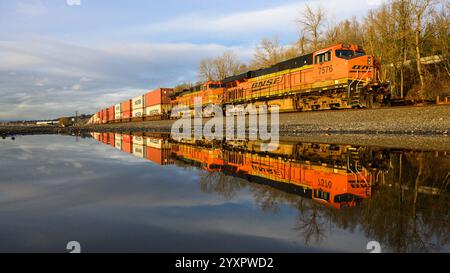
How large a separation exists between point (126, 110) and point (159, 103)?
661 inches

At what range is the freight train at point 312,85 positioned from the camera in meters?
19.8

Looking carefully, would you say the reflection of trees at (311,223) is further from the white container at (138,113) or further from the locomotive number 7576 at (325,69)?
the white container at (138,113)

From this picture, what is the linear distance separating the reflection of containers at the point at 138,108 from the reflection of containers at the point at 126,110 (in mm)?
1692

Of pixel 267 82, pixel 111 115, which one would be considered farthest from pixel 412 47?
pixel 111 115

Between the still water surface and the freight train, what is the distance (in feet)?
37.5

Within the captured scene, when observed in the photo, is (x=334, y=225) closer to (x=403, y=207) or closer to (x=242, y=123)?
(x=403, y=207)

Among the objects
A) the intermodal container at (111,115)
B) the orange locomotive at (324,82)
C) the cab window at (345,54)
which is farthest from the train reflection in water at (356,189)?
the intermodal container at (111,115)

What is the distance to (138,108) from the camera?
5569cm

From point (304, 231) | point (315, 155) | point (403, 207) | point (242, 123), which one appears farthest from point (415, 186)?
point (242, 123)

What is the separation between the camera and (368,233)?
3.76 m

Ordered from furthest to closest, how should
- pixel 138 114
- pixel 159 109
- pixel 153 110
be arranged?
1. pixel 138 114
2. pixel 153 110
3. pixel 159 109

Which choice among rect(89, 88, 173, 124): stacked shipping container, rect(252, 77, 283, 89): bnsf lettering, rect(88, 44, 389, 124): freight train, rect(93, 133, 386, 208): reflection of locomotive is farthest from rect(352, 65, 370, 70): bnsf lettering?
rect(89, 88, 173, 124): stacked shipping container

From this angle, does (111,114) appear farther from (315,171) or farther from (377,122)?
(315,171)

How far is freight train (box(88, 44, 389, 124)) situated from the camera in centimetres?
1977
